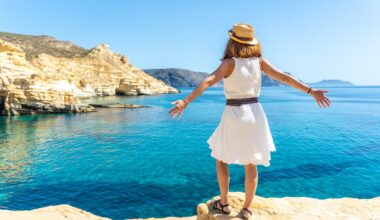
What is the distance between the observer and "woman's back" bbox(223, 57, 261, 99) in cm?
445

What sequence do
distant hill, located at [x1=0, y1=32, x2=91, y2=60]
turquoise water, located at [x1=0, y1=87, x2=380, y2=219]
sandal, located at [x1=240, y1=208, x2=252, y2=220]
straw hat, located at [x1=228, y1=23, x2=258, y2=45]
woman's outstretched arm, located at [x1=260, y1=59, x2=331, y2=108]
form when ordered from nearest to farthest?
straw hat, located at [x1=228, y1=23, x2=258, y2=45] → woman's outstretched arm, located at [x1=260, y1=59, x2=331, y2=108] → sandal, located at [x1=240, y1=208, x2=252, y2=220] → turquoise water, located at [x1=0, y1=87, x2=380, y2=219] → distant hill, located at [x1=0, y1=32, x2=91, y2=60]

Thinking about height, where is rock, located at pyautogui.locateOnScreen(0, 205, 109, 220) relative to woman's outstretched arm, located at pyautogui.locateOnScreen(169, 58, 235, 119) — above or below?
below

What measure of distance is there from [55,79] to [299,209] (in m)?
54.3

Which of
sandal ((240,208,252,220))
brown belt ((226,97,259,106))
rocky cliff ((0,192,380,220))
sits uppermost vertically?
brown belt ((226,97,259,106))

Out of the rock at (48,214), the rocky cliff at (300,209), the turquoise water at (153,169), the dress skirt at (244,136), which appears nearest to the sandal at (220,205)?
the rocky cliff at (300,209)

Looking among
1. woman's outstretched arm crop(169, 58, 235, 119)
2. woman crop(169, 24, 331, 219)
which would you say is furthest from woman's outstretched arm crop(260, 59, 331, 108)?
woman's outstretched arm crop(169, 58, 235, 119)

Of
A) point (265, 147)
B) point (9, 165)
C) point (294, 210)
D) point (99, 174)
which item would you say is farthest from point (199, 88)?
point (9, 165)

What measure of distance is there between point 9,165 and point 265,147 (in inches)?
814

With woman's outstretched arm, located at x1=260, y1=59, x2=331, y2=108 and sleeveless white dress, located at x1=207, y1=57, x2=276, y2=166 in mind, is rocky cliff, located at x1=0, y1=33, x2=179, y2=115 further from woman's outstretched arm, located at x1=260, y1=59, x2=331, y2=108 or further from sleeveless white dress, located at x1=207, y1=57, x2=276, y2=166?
woman's outstretched arm, located at x1=260, y1=59, x2=331, y2=108

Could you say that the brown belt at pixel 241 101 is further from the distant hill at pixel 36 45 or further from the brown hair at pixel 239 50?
the distant hill at pixel 36 45

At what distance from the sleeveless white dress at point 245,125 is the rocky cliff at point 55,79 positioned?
48.6 metres

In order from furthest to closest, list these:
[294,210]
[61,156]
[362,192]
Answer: [61,156] < [362,192] < [294,210]

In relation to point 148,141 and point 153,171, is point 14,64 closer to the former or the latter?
point 148,141

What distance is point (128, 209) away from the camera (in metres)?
12.5
